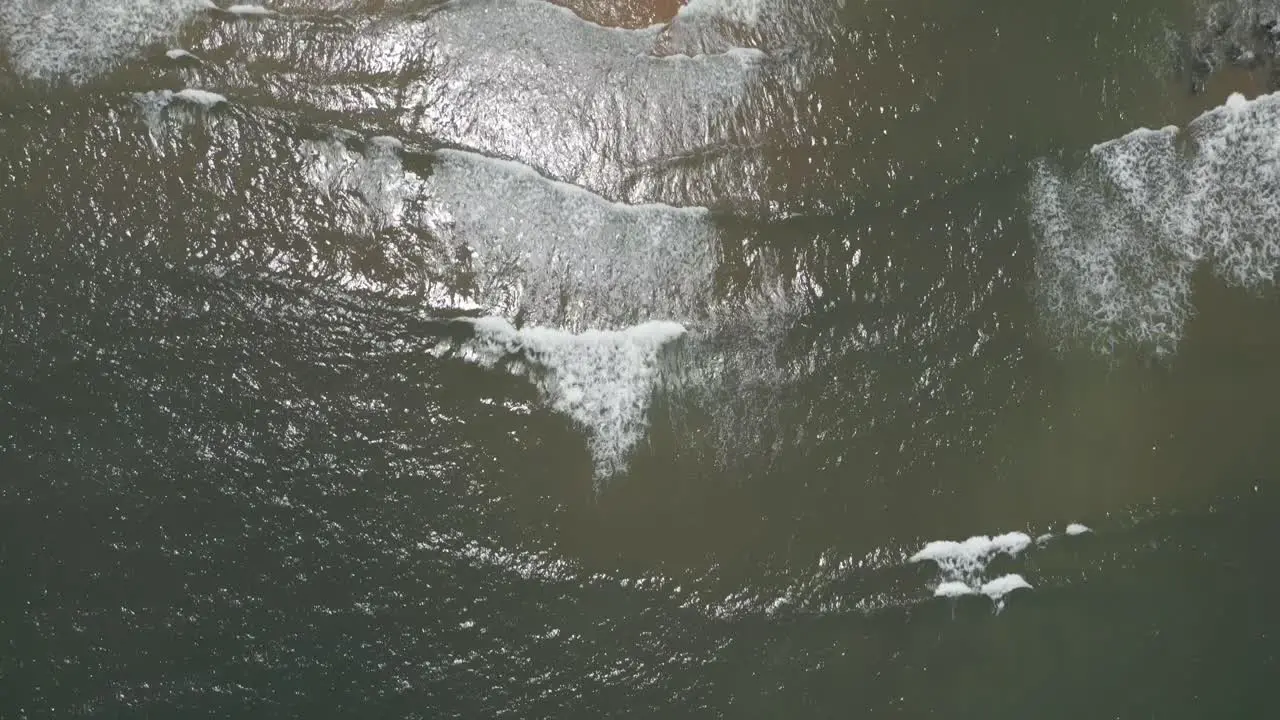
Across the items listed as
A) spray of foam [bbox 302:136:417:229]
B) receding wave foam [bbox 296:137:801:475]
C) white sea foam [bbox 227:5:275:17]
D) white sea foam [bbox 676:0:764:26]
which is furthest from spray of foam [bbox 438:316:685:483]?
white sea foam [bbox 227:5:275:17]

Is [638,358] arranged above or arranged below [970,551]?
above

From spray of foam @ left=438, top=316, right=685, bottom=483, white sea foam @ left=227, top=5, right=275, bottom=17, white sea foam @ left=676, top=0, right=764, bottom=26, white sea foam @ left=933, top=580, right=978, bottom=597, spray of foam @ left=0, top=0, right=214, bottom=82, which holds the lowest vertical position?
white sea foam @ left=933, top=580, right=978, bottom=597

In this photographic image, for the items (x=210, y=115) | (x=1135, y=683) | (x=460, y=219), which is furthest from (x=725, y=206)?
(x=1135, y=683)

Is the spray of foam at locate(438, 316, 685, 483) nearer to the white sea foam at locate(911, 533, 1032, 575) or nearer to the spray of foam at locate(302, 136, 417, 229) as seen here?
the spray of foam at locate(302, 136, 417, 229)

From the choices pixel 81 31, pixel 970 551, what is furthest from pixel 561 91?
pixel 970 551

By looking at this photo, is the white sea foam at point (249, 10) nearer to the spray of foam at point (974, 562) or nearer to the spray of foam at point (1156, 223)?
the spray of foam at point (1156, 223)

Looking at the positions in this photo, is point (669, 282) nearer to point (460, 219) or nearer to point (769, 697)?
point (460, 219)

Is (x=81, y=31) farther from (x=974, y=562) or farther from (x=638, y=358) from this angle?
(x=974, y=562)
